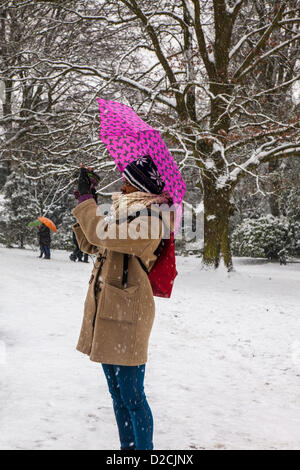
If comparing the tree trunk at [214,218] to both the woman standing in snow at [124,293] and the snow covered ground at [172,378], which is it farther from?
the woman standing in snow at [124,293]

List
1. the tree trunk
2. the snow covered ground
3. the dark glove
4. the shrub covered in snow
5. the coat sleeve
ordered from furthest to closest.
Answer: the shrub covered in snow < the tree trunk < the snow covered ground < the dark glove < the coat sleeve

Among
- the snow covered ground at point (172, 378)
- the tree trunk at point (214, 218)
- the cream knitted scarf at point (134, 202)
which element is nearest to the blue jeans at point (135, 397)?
the snow covered ground at point (172, 378)

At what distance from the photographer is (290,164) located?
2136 centimetres

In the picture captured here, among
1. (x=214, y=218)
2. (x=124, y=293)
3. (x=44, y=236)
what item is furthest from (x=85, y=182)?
(x=44, y=236)

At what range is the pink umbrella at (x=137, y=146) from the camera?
8.04 ft

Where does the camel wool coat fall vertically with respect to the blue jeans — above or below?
above

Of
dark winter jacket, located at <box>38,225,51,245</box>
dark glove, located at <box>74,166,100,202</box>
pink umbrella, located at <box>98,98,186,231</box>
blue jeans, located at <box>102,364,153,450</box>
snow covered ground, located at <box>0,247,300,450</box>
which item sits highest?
pink umbrella, located at <box>98,98,186,231</box>

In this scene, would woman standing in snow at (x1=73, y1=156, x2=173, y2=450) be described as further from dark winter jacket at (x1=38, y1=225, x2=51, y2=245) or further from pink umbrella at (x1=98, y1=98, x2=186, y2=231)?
dark winter jacket at (x1=38, y1=225, x2=51, y2=245)

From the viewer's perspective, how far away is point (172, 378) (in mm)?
4336

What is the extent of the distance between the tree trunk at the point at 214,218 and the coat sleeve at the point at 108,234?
9.74m

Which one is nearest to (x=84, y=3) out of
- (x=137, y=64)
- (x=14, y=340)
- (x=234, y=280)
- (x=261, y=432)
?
→ (x=137, y=64)

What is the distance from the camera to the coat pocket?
228 cm

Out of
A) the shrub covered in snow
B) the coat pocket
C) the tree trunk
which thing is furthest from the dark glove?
the shrub covered in snow

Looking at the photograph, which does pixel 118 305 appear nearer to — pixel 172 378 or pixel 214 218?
pixel 172 378
